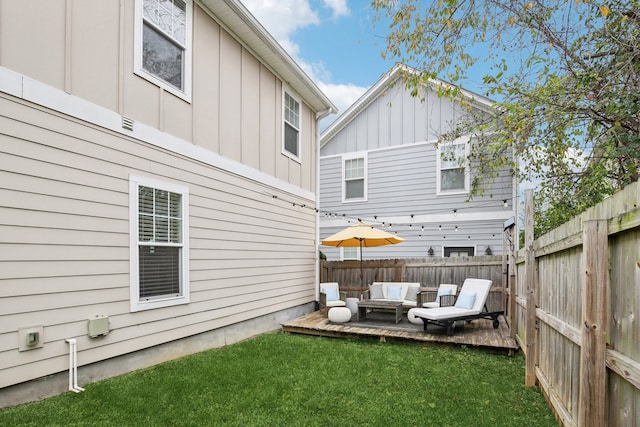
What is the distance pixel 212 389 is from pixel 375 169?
8930 millimetres

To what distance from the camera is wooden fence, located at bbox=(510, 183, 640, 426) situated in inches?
71.9

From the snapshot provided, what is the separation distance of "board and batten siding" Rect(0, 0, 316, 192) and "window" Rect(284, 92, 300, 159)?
0.86 ft

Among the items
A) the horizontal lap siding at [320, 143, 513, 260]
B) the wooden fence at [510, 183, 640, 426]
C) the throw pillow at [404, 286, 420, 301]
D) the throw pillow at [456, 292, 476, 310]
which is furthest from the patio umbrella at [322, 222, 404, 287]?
the wooden fence at [510, 183, 640, 426]

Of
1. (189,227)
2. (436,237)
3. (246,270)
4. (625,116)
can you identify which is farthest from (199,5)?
(436,237)

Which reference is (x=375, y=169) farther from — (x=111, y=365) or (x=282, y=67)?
(x=111, y=365)

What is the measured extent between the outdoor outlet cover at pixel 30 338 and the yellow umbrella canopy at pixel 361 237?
18.6 ft

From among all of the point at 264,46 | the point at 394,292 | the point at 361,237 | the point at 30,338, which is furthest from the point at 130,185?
the point at 394,292

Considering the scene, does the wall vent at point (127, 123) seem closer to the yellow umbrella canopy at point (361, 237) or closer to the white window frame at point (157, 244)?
the white window frame at point (157, 244)

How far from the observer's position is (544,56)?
5359 mm

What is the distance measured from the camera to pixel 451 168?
10.6m

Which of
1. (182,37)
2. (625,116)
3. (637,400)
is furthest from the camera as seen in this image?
(182,37)

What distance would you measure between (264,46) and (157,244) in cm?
437

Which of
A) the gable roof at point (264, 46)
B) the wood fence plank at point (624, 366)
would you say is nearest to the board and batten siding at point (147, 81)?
the gable roof at point (264, 46)

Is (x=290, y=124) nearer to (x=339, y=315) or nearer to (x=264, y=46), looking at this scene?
(x=264, y=46)
